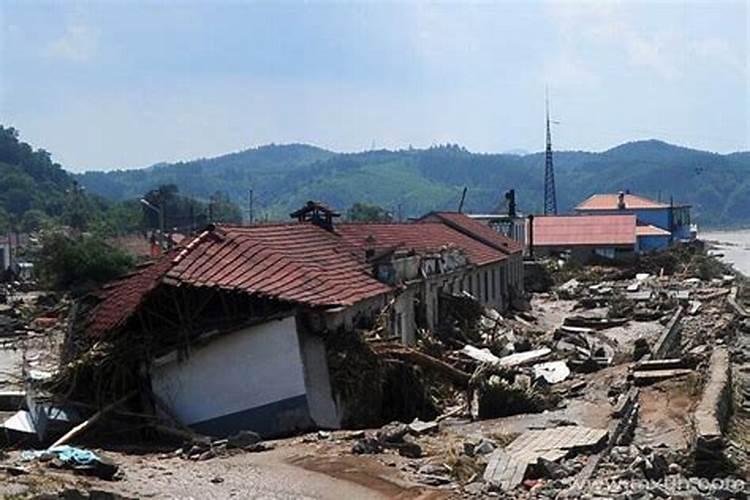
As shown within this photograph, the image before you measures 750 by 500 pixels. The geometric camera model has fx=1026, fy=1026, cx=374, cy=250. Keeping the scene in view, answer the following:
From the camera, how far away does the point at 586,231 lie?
68875 millimetres

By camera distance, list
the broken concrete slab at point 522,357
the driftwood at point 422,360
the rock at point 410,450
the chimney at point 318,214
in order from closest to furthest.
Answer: the rock at point 410,450 < the driftwood at point 422,360 < the broken concrete slab at point 522,357 < the chimney at point 318,214

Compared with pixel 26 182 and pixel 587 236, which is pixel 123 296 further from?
pixel 26 182

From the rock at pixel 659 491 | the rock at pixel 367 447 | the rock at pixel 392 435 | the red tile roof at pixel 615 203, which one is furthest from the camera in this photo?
the red tile roof at pixel 615 203

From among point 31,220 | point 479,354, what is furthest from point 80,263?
point 31,220

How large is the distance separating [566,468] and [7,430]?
391 inches

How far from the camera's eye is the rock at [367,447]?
16141mm

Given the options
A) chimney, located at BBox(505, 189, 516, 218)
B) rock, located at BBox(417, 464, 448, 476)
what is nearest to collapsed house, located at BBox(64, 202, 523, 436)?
rock, located at BBox(417, 464, 448, 476)

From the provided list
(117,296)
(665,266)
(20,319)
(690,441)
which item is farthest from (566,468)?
(665,266)

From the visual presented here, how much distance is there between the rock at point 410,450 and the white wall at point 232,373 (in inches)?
154

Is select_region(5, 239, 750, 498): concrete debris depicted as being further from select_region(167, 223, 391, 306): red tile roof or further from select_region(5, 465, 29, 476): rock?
select_region(167, 223, 391, 306): red tile roof

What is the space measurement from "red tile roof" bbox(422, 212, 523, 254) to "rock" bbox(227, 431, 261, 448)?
92.6ft

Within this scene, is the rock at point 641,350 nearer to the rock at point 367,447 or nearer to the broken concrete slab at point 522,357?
the broken concrete slab at point 522,357

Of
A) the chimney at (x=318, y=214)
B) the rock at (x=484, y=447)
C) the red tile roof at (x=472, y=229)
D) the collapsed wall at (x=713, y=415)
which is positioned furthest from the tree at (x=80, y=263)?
the rock at (x=484, y=447)

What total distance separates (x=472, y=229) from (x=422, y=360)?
25044mm
